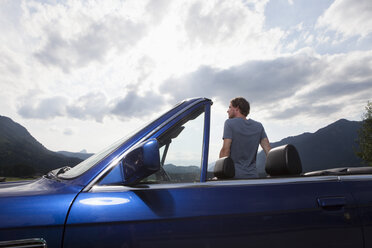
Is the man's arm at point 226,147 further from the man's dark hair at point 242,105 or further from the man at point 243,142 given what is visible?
the man's dark hair at point 242,105

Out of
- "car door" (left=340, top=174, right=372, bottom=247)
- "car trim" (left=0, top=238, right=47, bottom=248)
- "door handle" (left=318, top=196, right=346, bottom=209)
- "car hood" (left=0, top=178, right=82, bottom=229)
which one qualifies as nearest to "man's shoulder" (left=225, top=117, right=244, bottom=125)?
"car door" (left=340, top=174, right=372, bottom=247)

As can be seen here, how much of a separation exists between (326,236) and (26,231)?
1.51 meters

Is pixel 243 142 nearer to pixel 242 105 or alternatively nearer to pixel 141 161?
pixel 242 105

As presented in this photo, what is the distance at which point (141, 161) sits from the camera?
1380 mm

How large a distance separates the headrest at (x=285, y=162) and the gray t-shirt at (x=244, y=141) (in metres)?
0.51

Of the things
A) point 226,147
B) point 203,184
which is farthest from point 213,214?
point 226,147

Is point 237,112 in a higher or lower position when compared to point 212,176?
higher

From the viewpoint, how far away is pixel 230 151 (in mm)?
2639

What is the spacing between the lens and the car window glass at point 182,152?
1734mm

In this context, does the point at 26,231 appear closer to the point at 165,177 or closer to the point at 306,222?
the point at 165,177

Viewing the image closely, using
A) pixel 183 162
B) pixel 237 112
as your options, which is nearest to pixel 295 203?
pixel 183 162

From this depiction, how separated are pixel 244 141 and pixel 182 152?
0.97 metres

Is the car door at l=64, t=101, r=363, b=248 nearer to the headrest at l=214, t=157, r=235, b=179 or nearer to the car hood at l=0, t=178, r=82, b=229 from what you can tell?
the car hood at l=0, t=178, r=82, b=229

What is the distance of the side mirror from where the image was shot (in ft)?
4.40
